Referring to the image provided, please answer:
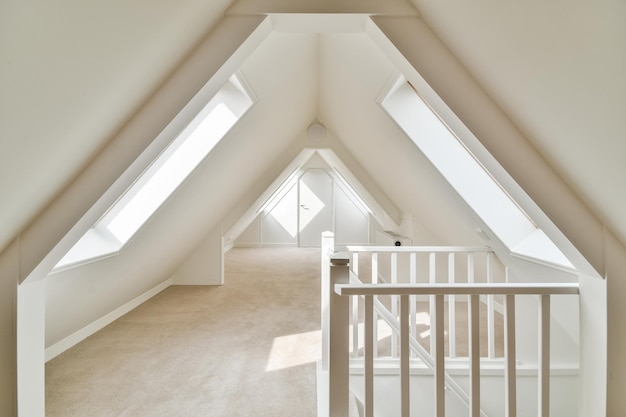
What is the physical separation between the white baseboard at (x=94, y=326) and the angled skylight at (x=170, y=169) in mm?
816

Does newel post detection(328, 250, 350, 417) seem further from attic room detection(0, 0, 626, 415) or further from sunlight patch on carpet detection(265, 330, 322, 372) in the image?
sunlight patch on carpet detection(265, 330, 322, 372)

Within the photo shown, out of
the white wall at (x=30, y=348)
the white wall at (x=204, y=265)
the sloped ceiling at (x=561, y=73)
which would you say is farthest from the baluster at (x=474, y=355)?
the white wall at (x=204, y=265)

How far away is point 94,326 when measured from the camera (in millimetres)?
2943

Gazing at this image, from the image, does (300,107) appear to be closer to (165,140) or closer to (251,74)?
(251,74)

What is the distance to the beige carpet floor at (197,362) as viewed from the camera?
6.23 ft

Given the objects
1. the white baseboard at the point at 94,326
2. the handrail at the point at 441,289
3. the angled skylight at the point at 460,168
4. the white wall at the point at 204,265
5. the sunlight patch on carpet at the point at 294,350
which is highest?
the angled skylight at the point at 460,168

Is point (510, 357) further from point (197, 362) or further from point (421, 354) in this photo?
point (197, 362)

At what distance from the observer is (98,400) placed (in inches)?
76.5

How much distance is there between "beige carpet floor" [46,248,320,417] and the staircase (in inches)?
10.7

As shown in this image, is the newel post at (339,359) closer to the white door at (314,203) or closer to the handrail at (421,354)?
the handrail at (421,354)

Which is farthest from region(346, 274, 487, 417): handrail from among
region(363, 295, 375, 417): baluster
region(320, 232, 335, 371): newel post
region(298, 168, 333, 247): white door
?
region(298, 168, 333, 247): white door

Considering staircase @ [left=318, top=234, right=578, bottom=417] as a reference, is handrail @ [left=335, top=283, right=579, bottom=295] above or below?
above

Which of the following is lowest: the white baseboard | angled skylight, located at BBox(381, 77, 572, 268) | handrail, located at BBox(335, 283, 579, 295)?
the white baseboard

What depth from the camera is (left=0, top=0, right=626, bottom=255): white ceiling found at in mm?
791
